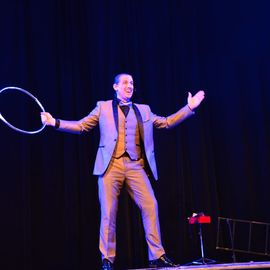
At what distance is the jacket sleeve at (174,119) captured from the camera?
161 inches

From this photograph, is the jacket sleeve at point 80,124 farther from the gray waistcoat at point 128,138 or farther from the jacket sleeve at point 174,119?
the jacket sleeve at point 174,119

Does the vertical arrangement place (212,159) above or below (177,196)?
above

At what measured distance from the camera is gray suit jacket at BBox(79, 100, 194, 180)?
12.8 feet

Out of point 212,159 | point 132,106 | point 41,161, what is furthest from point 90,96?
point 212,159

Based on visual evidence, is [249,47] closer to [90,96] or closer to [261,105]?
[261,105]

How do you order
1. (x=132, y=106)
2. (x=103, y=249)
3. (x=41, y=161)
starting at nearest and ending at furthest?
(x=103, y=249) → (x=132, y=106) → (x=41, y=161)

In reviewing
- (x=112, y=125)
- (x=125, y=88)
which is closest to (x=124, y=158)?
(x=112, y=125)

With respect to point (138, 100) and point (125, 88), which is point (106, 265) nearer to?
point (125, 88)

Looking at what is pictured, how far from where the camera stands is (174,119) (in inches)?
162

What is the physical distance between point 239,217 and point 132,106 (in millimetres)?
2119

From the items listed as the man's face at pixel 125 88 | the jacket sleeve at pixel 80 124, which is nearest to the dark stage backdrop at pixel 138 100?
the jacket sleeve at pixel 80 124

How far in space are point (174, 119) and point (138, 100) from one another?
4.53 ft

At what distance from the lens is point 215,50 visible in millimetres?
5707

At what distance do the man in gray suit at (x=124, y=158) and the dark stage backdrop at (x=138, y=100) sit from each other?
1.16 meters
